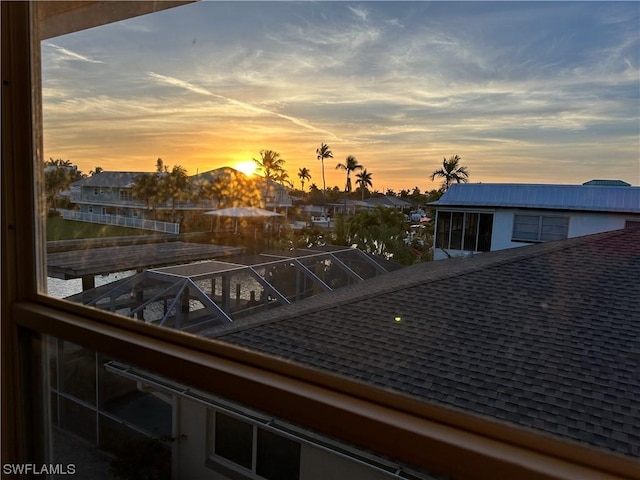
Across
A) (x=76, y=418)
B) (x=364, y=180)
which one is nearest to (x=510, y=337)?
(x=364, y=180)

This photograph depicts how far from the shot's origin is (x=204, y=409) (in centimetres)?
105

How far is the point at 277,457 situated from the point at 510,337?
0.58 m

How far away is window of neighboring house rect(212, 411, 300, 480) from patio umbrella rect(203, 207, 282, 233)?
1.63ft

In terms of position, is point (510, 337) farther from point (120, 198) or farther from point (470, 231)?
point (120, 198)

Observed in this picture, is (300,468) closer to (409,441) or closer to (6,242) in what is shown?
(409,441)

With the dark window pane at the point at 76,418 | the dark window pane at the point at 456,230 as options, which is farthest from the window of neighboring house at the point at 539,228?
the dark window pane at the point at 76,418

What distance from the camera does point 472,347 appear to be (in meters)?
0.89

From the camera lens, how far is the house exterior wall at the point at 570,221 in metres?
0.74


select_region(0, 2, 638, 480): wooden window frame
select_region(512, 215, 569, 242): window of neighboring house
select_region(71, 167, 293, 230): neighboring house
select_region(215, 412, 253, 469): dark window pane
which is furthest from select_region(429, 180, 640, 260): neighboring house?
select_region(215, 412, 253, 469): dark window pane

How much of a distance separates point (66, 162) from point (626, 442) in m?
1.50

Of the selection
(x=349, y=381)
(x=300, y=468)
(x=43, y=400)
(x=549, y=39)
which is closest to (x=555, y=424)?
(x=349, y=381)
